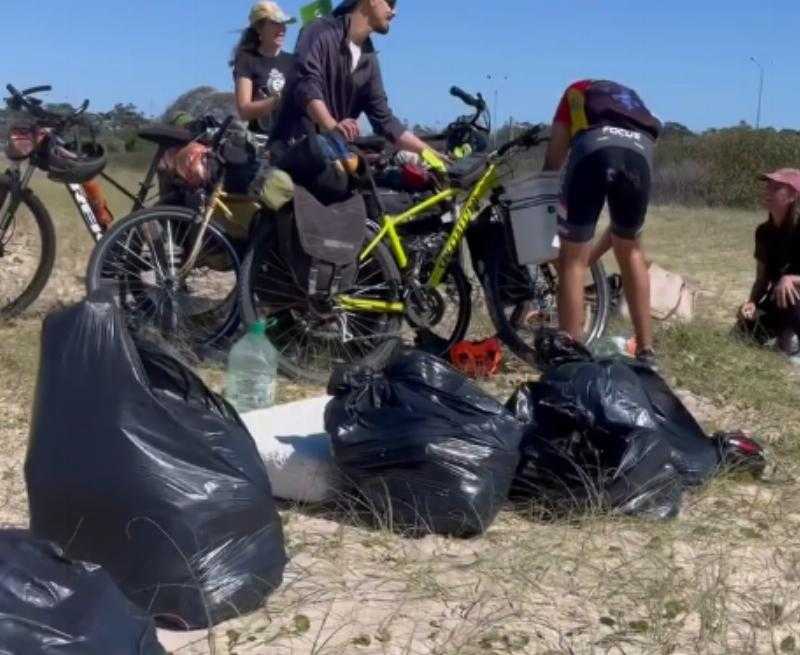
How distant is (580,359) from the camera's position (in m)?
4.64

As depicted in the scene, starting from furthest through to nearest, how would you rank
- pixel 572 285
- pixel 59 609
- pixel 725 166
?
pixel 725 166
pixel 572 285
pixel 59 609

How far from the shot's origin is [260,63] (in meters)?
6.96

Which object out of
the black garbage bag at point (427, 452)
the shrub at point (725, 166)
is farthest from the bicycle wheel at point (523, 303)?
the shrub at point (725, 166)

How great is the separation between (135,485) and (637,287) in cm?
328

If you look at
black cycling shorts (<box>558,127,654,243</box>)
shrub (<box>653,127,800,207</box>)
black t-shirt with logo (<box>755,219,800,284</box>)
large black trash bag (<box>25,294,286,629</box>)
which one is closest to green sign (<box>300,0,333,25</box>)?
black cycling shorts (<box>558,127,654,243</box>)

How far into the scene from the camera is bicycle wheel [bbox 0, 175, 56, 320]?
6.54 metres

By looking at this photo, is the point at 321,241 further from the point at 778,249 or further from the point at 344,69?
the point at 778,249

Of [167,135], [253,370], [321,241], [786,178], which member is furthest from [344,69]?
[786,178]

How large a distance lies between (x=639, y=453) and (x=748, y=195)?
21329 mm

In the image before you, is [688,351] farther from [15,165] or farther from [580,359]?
[15,165]

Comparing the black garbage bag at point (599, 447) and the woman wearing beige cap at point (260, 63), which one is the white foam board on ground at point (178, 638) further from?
the woman wearing beige cap at point (260, 63)

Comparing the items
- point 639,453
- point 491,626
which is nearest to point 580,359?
point 639,453

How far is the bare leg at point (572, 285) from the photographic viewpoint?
5.70m

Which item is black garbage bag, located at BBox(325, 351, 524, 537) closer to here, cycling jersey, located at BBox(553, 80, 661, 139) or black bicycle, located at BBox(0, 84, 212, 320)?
cycling jersey, located at BBox(553, 80, 661, 139)
